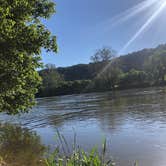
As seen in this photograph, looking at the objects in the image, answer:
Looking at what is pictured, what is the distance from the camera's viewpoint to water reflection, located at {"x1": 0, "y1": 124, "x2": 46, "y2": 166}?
1387 centimetres

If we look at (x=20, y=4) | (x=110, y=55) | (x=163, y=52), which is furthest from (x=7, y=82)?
(x=110, y=55)

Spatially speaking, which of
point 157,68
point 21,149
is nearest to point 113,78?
point 157,68

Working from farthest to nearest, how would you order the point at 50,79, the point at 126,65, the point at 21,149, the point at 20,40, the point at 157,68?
the point at 126,65 → the point at 50,79 → the point at 157,68 → the point at 21,149 → the point at 20,40

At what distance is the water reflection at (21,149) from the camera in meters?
13.9

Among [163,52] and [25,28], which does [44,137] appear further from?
[163,52]

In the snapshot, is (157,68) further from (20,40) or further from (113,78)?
(20,40)

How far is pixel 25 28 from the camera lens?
15.2 metres

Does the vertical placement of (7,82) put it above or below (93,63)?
below

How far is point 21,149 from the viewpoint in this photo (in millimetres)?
17188

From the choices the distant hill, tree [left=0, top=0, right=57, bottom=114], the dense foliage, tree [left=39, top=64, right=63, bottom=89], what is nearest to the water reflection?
tree [left=0, top=0, right=57, bottom=114]

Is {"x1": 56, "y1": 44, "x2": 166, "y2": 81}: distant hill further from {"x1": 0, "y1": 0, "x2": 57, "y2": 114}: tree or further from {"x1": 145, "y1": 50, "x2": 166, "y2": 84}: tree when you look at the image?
{"x1": 0, "y1": 0, "x2": 57, "y2": 114}: tree

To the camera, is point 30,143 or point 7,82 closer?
point 7,82

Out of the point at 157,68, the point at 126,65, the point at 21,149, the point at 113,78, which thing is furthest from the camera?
the point at 126,65

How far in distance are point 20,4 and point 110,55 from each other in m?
118
